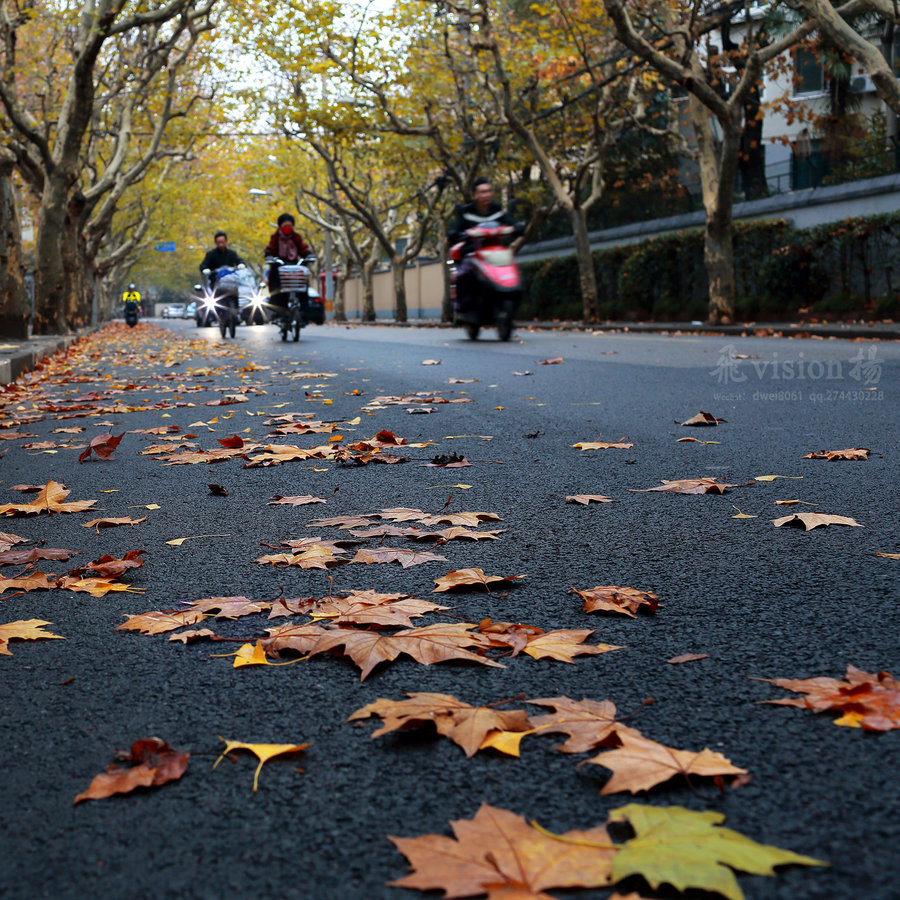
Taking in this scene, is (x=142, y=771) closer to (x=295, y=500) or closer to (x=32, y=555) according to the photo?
(x=32, y=555)

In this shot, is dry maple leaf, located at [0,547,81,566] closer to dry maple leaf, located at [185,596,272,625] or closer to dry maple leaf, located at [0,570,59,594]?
dry maple leaf, located at [0,570,59,594]

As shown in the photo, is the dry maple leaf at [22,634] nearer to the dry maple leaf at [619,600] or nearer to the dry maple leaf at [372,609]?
the dry maple leaf at [372,609]

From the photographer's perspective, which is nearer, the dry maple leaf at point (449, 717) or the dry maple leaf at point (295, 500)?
the dry maple leaf at point (449, 717)

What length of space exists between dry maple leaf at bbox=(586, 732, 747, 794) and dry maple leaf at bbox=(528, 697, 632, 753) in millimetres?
52

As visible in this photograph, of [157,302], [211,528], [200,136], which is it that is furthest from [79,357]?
[157,302]

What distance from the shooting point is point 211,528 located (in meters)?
3.45

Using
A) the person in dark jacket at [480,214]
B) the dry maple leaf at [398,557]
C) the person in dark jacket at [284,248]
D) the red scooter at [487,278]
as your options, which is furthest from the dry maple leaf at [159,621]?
the person in dark jacket at [284,248]

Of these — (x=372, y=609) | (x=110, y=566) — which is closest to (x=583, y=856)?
(x=372, y=609)

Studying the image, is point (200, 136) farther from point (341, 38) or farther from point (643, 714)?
point (643, 714)

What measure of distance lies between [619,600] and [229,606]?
3.04 ft

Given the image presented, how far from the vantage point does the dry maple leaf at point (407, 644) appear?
2.14 metres

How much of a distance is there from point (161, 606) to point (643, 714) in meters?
1.30

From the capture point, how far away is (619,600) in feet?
8.12

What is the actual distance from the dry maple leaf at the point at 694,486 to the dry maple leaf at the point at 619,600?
1.24m
